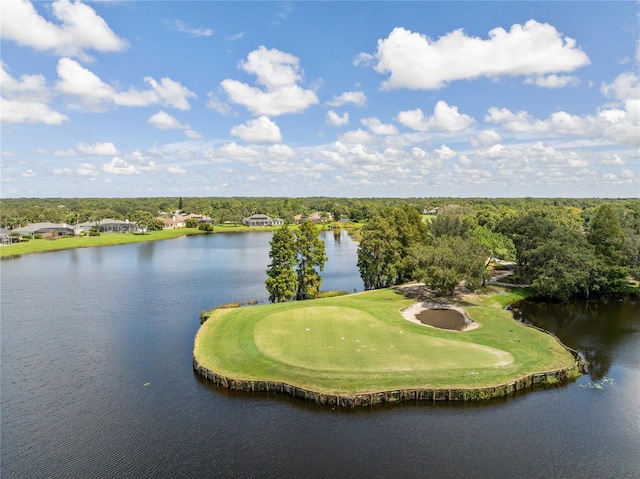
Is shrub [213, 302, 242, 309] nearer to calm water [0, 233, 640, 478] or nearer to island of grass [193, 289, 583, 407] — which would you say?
island of grass [193, 289, 583, 407]

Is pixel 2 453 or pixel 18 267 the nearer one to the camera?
pixel 2 453

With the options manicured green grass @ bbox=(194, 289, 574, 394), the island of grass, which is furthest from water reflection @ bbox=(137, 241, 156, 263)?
manicured green grass @ bbox=(194, 289, 574, 394)

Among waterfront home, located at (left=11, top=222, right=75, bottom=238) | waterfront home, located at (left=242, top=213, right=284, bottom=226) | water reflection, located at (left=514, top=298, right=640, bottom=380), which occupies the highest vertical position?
waterfront home, located at (left=242, top=213, right=284, bottom=226)

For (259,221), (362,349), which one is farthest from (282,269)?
(259,221)

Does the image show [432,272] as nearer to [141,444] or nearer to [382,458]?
[382,458]

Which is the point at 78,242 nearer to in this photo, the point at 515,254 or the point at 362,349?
the point at 362,349

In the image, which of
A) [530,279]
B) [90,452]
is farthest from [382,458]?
[530,279]

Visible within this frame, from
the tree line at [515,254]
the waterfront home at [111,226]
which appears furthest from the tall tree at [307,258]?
the waterfront home at [111,226]
